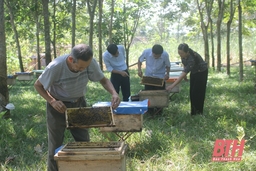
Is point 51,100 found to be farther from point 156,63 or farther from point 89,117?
point 156,63

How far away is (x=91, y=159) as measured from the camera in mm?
3004

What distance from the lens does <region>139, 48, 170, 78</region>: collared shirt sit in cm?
746

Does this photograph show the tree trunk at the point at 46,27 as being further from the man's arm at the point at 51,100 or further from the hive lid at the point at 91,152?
the hive lid at the point at 91,152

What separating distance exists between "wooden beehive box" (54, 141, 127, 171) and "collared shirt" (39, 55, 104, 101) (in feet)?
2.71

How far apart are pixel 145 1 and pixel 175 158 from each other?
67.7 ft

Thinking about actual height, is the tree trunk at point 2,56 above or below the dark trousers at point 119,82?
above

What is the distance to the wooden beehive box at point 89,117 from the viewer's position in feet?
12.1

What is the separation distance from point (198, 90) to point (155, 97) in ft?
3.38

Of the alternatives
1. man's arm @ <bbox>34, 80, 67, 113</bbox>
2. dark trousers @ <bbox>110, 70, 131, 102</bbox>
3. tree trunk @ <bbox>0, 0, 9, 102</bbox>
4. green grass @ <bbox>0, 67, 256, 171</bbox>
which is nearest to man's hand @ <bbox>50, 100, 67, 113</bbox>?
man's arm @ <bbox>34, 80, 67, 113</bbox>

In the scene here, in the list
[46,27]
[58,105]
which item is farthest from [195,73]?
[46,27]

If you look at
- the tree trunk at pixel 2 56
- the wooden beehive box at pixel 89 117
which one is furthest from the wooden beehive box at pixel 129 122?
the tree trunk at pixel 2 56

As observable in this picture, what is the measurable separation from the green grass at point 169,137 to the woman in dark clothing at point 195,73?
0.34 meters

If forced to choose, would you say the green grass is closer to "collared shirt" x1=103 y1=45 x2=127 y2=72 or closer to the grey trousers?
the grey trousers

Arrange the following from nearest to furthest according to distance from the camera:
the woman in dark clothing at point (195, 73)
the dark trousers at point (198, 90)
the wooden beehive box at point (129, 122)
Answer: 1. the wooden beehive box at point (129, 122)
2. the woman in dark clothing at point (195, 73)
3. the dark trousers at point (198, 90)
